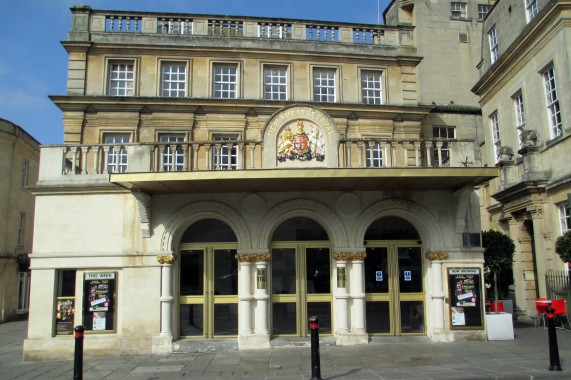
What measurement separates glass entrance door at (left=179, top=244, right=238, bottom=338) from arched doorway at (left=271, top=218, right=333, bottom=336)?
1.07 meters

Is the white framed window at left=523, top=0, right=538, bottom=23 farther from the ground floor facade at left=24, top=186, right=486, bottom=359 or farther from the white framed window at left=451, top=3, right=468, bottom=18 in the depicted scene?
the white framed window at left=451, top=3, right=468, bottom=18

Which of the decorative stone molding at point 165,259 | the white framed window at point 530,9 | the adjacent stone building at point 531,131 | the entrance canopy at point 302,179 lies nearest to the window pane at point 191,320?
the decorative stone molding at point 165,259

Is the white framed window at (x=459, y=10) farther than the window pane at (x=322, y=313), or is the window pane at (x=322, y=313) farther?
the white framed window at (x=459, y=10)

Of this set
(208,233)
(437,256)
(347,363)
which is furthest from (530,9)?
(347,363)

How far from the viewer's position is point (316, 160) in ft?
35.9

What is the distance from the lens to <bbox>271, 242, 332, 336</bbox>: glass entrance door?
11086 millimetres

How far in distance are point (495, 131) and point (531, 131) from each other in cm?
404

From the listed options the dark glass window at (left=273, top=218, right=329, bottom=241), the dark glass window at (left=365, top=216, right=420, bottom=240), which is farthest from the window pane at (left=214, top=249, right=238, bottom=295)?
the dark glass window at (left=365, top=216, right=420, bottom=240)

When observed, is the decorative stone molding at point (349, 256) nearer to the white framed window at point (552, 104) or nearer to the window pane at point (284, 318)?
the window pane at point (284, 318)

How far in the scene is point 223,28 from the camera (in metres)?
17.6

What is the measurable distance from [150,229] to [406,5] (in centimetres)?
2302

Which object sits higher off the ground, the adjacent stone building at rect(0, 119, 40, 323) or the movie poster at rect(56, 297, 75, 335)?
the adjacent stone building at rect(0, 119, 40, 323)

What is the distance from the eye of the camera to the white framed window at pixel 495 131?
19.5 m

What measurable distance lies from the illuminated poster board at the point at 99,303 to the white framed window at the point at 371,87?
1188 centimetres
